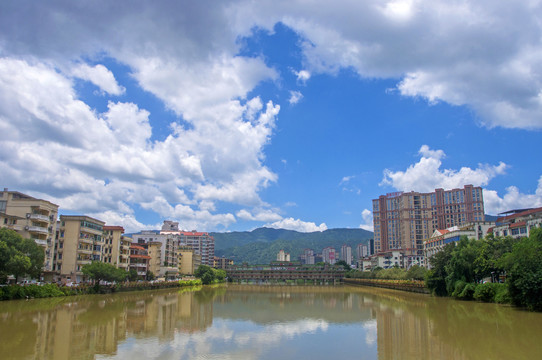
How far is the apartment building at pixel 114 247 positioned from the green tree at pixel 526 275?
56.8 m

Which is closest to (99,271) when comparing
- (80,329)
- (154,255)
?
(80,329)

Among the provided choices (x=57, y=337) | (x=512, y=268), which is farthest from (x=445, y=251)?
(x=57, y=337)

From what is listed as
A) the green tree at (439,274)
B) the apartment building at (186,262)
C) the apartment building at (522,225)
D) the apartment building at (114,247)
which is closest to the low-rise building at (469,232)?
the apartment building at (522,225)

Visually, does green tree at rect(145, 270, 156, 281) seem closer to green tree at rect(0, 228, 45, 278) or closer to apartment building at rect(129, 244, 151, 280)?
apartment building at rect(129, 244, 151, 280)

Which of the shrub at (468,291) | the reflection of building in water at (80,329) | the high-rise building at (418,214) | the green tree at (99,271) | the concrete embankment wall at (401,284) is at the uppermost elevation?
the high-rise building at (418,214)

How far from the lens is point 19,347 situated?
17141 mm

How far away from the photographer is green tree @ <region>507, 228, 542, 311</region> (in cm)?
2940

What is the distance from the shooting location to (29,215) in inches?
1944

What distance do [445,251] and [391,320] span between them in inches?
1121

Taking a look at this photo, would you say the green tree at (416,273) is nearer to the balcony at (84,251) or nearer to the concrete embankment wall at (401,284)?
the concrete embankment wall at (401,284)

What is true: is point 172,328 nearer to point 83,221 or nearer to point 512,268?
point 512,268

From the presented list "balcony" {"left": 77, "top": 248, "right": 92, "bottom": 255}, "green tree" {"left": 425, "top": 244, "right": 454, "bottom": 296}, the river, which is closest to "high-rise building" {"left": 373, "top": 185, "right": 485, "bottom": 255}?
"green tree" {"left": 425, "top": 244, "right": 454, "bottom": 296}

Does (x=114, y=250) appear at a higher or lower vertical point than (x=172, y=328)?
higher

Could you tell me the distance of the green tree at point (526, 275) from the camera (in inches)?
1157
